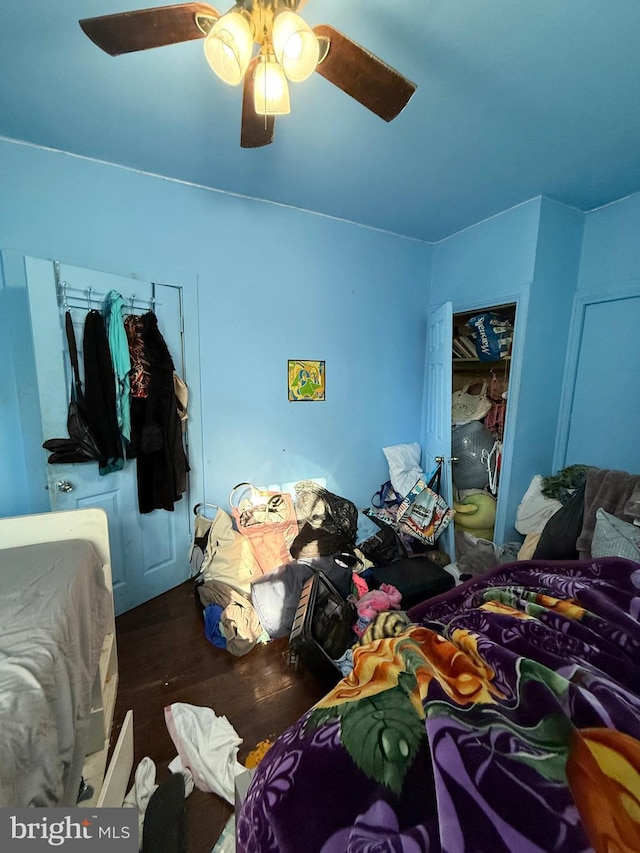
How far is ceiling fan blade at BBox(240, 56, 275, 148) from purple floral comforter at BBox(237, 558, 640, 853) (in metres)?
1.54

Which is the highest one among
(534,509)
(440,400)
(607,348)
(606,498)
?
(607,348)

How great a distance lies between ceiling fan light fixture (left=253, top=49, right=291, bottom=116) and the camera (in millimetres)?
918

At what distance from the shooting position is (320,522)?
7.22 ft

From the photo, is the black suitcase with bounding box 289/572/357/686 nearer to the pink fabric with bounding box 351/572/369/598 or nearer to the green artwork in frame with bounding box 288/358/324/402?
the pink fabric with bounding box 351/572/369/598

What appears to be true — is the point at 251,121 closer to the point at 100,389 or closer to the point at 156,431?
the point at 100,389

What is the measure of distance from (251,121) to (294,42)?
375mm

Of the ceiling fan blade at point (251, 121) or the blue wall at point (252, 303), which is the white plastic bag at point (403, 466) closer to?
the blue wall at point (252, 303)

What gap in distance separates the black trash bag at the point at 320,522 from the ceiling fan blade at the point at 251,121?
6.29 feet

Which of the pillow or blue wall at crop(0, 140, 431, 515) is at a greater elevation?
blue wall at crop(0, 140, 431, 515)

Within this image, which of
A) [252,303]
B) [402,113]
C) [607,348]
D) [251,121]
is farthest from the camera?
[252,303]

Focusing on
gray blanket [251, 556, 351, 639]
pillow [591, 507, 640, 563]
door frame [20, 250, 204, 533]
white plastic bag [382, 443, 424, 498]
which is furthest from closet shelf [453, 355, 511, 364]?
door frame [20, 250, 204, 533]

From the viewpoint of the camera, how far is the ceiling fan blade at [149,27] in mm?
817

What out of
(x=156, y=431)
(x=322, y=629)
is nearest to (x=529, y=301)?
(x=322, y=629)

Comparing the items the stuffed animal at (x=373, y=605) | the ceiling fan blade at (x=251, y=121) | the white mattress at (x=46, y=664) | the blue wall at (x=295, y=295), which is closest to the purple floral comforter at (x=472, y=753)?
the white mattress at (x=46, y=664)
